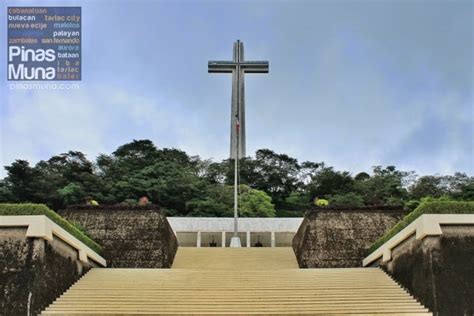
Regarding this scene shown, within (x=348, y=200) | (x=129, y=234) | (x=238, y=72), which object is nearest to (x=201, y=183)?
(x=238, y=72)

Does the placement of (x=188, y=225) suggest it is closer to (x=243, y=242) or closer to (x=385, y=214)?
(x=243, y=242)

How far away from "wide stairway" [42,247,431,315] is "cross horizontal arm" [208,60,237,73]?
19.4 meters

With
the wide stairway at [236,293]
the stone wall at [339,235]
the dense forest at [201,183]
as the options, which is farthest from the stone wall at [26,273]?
the dense forest at [201,183]

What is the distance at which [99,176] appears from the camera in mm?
32938

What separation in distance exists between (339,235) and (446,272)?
483 centimetres

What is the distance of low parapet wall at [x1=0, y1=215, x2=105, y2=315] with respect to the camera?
8.05 meters

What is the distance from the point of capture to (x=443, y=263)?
8.38 meters

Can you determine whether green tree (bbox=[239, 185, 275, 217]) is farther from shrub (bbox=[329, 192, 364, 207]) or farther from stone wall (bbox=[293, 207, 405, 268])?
stone wall (bbox=[293, 207, 405, 268])

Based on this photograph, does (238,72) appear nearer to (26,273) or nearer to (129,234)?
(129,234)

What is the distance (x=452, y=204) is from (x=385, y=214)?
17.2 ft

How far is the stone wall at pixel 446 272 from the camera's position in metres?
8.16

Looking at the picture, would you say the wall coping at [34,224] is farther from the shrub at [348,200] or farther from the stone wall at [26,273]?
Result: the shrub at [348,200]

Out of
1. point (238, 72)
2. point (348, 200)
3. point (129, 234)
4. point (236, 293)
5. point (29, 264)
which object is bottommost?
point (236, 293)

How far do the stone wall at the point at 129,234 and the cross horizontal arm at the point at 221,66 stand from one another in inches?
644
